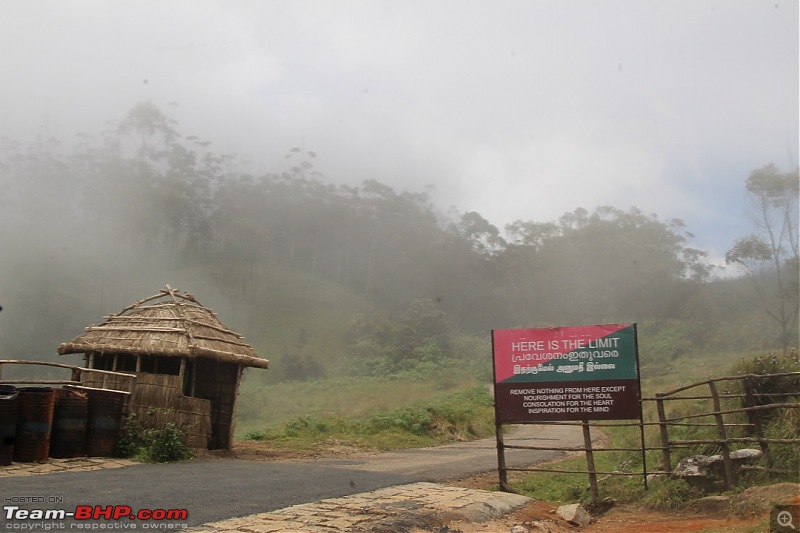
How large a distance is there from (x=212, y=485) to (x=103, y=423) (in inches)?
154

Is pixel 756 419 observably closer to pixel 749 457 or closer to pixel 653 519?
pixel 749 457

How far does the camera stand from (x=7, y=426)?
372 inches

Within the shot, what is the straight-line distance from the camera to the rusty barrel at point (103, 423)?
10836mm

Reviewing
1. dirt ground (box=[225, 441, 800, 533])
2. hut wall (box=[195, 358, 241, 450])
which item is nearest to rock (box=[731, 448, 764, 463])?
dirt ground (box=[225, 441, 800, 533])

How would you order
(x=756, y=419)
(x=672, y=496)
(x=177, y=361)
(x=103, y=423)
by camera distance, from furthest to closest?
(x=177, y=361)
(x=103, y=423)
(x=756, y=419)
(x=672, y=496)

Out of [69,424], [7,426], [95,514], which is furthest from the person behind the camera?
[69,424]

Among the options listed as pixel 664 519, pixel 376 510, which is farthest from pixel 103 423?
pixel 664 519

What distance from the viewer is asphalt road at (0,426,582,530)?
656 cm

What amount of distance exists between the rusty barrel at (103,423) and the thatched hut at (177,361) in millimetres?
461

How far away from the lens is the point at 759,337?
38438 millimetres

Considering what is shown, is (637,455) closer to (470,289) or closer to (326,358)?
(326,358)

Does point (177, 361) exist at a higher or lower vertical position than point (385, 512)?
higher

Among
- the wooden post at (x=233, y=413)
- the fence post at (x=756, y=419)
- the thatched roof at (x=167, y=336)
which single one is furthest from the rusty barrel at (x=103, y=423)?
the fence post at (x=756, y=419)

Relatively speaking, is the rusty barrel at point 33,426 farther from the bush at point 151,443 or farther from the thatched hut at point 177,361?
the thatched hut at point 177,361
